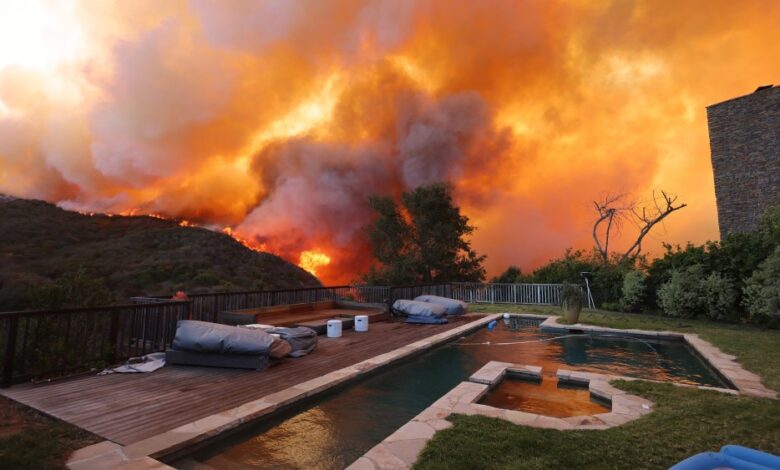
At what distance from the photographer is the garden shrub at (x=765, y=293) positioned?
8830 mm

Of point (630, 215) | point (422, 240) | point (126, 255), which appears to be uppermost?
point (630, 215)

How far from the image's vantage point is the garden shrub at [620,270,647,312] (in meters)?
13.3

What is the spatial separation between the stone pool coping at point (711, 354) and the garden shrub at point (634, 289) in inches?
160

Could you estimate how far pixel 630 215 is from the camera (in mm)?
19516

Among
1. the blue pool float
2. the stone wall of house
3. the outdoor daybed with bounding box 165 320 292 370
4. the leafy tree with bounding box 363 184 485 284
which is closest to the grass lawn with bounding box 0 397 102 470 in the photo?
the outdoor daybed with bounding box 165 320 292 370

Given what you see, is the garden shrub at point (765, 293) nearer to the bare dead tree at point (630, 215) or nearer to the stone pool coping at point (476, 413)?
the stone pool coping at point (476, 413)

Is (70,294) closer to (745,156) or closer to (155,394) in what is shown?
(155,394)

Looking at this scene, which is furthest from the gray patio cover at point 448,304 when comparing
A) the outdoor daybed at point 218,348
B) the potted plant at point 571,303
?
the outdoor daybed at point 218,348

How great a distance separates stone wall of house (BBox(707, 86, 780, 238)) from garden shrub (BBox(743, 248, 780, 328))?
8.68 m

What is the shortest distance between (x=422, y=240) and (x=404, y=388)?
19.0 m

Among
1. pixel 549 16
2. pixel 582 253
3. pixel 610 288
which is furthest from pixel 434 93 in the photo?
pixel 610 288

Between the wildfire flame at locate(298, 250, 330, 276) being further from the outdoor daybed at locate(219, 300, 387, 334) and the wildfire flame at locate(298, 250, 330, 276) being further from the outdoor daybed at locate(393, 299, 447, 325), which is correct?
the outdoor daybed at locate(393, 299, 447, 325)

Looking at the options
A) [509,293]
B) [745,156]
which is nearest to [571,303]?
[509,293]

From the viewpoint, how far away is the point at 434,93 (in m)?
20.7
